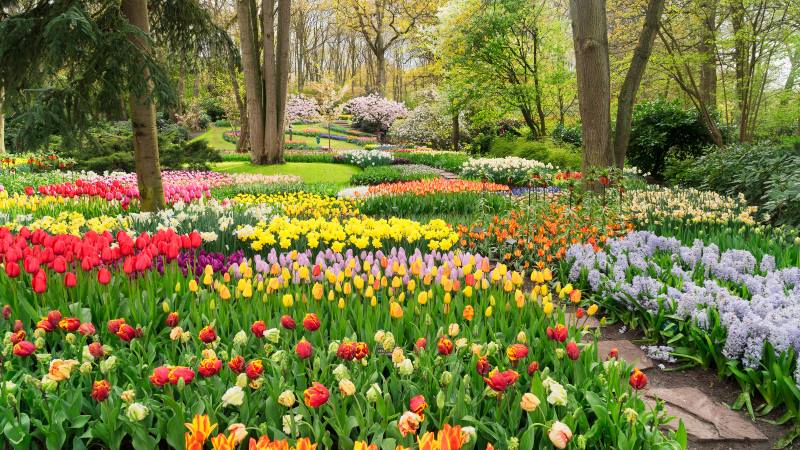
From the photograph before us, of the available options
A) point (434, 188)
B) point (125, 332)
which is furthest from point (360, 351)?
point (434, 188)

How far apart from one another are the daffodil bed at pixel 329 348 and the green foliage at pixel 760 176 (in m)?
2.44

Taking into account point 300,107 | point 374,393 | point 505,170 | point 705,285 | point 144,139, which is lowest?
point 705,285

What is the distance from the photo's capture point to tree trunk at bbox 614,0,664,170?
8371 mm

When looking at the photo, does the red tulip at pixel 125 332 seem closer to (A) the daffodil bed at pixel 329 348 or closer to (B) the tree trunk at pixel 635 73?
(A) the daffodil bed at pixel 329 348

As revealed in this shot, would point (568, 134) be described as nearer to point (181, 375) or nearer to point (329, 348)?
point (329, 348)

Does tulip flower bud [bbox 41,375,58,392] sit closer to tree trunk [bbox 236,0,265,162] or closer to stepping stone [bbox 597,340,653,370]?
stepping stone [bbox 597,340,653,370]

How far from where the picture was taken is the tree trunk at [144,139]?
6238mm

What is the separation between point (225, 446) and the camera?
1.37 metres

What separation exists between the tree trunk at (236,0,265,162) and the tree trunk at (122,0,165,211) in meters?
9.25

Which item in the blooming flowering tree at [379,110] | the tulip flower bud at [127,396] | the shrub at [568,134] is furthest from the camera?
the blooming flowering tree at [379,110]

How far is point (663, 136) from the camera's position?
13.7m

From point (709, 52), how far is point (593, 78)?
701cm

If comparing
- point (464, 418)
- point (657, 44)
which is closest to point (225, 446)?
point (464, 418)

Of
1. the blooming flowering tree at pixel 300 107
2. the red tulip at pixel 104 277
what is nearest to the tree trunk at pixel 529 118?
the blooming flowering tree at pixel 300 107
